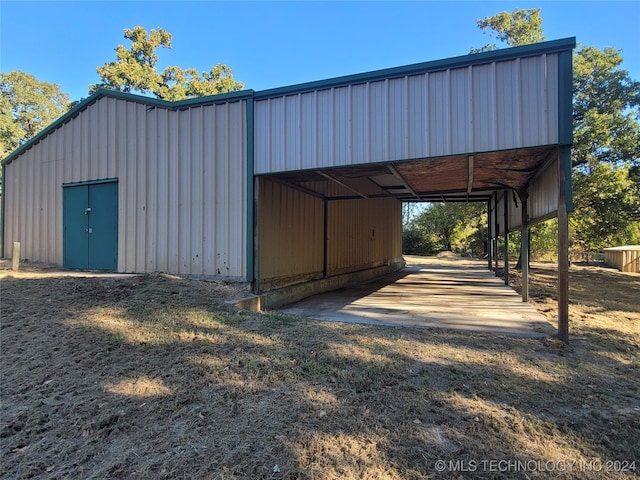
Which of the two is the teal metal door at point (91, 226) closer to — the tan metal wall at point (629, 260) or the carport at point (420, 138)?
the carport at point (420, 138)

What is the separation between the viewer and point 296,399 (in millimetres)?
3051

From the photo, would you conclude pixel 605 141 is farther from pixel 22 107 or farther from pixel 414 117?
pixel 22 107

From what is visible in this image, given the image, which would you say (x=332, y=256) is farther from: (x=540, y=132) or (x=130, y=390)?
(x=130, y=390)

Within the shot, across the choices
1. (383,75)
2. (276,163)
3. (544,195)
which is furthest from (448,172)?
(276,163)

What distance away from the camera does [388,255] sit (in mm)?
17781

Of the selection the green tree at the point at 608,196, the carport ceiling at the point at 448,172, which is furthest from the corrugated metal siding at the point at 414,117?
the green tree at the point at 608,196

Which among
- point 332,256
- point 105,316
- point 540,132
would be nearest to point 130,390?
point 105,316

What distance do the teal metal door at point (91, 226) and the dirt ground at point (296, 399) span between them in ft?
12.0

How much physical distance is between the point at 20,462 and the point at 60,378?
1.20 metres

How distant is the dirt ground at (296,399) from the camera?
230 cm

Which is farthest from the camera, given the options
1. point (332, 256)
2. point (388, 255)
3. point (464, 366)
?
point (388, 255)

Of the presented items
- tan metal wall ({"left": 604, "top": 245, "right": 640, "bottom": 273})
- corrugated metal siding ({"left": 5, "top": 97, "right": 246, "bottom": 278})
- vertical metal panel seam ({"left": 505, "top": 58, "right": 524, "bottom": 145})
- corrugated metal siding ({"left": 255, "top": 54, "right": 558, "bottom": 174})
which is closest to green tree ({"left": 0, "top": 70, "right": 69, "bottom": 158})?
corrugated metal siding ({"left": 5, "top": 97, "right": 246, "bottom": 278})

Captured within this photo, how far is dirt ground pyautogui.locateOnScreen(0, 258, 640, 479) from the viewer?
2301 mm

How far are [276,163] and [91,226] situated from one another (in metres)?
5.24
